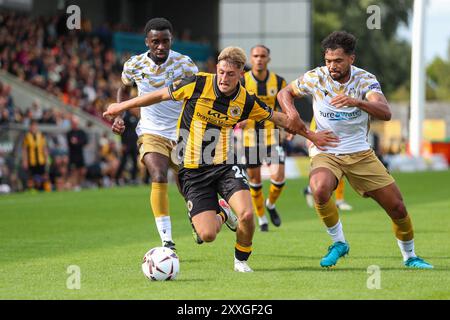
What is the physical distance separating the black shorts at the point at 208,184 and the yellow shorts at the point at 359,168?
0.87 metres

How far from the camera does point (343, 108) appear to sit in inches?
Result: 382

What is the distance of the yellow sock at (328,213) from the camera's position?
32.0 ft

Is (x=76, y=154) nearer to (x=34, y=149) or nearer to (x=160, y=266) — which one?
(x=34, y=149)

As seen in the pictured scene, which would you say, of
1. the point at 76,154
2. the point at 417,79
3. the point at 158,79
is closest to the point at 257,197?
the point at 158,79

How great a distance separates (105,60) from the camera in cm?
3812

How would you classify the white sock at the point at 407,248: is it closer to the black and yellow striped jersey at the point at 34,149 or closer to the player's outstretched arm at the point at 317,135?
the player's outstretched arm at the point at 317,135

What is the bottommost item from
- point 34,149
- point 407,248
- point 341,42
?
point 34,149

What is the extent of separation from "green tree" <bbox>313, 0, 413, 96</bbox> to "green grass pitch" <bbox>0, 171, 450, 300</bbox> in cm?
4328

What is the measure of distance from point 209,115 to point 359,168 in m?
1.62

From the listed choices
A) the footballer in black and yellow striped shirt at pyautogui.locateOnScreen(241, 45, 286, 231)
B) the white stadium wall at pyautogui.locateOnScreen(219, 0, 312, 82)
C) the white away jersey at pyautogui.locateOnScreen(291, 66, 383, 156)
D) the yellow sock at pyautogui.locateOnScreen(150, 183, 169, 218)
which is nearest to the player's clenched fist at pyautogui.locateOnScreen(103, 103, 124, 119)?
the yellow sock at pyautogui.locateOnScreen(150, 183, 169, 218)

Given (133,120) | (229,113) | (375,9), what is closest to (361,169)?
(229,113)

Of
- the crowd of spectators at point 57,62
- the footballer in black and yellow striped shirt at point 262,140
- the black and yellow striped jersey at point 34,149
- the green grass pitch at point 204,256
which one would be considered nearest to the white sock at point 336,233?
the green grass pitch at point 204,256

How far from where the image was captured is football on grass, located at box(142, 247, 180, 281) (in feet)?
28.8
